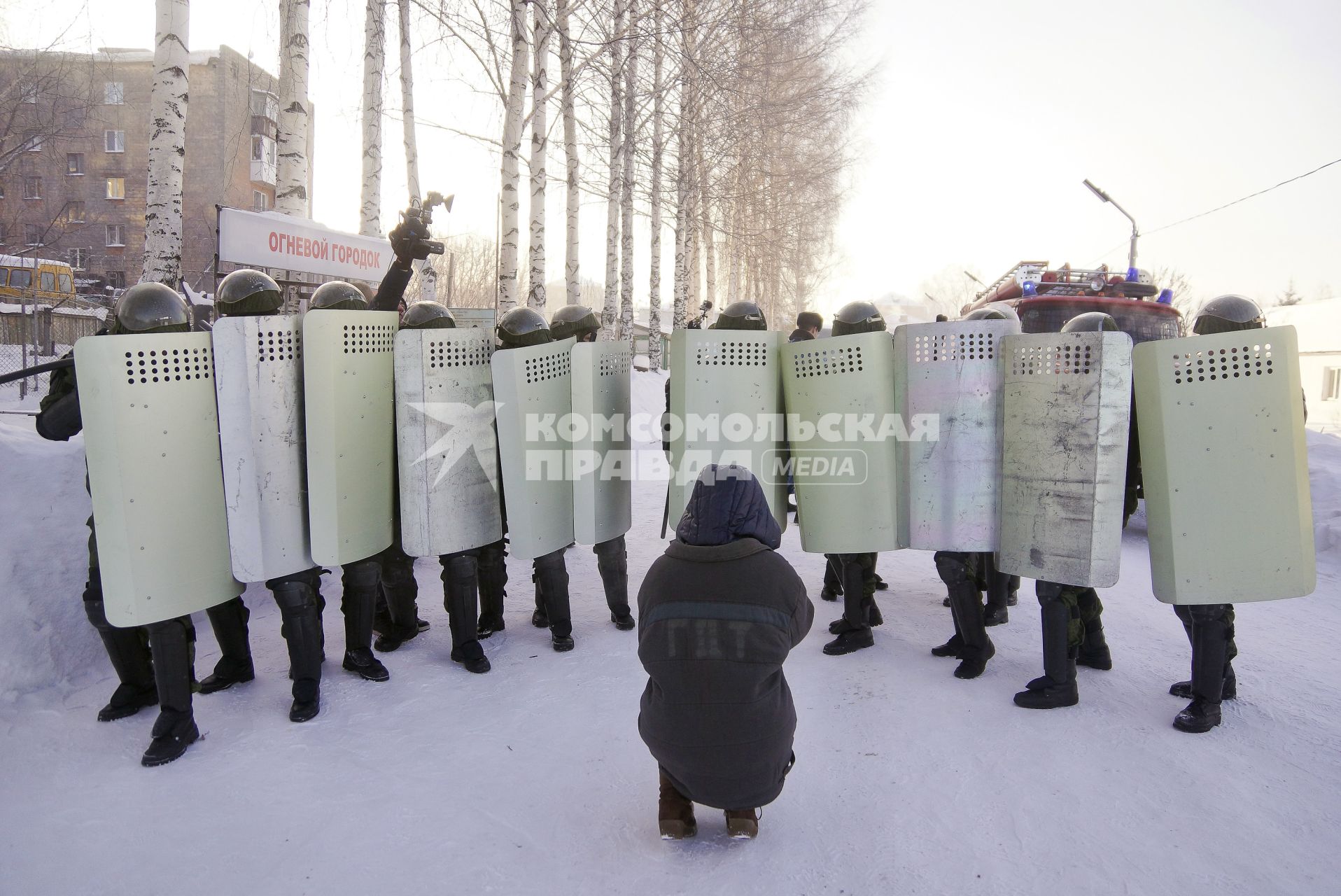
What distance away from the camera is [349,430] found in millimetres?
3539

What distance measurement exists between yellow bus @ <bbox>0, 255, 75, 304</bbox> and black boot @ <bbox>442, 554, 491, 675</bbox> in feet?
62.6

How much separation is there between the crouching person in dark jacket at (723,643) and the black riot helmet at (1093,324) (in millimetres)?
1977

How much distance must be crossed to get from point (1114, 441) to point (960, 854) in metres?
1.86

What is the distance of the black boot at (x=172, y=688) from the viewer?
2984 millimetres

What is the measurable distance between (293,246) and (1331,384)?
2886 centimetres

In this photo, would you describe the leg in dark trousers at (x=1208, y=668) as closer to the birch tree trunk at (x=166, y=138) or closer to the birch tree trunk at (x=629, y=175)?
the birch tree trunk at (x=166, y=138)

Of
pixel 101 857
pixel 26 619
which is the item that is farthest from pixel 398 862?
pixel 26 619

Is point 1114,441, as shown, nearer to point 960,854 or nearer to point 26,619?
point 960,854

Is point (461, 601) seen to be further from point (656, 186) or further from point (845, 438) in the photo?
point (656, 186)

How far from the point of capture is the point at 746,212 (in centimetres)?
2389

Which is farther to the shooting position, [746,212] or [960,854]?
[746,212]

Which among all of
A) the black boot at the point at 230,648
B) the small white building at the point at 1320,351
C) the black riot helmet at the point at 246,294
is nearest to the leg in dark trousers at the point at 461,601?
the black boot at the point at 230,648

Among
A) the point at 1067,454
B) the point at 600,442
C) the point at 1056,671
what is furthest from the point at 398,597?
the point at 1067,454

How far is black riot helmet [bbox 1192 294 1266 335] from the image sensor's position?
3.12m
